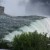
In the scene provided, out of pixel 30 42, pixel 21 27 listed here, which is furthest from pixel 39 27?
pixel 30 42

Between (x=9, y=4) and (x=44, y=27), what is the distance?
1188cm

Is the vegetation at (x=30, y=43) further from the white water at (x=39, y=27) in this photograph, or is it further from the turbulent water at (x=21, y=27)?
the white water at (x=39, y=27)

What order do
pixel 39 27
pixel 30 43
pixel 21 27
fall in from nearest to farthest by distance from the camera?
1. pixel 30 43
2. pixel 21 27
3. pixel 39 27

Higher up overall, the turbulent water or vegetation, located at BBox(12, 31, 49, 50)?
the turbulent water

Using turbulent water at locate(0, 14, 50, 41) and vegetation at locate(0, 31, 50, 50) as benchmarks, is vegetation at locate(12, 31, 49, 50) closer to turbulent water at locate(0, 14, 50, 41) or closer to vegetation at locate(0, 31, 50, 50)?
vegetation at locate(0, 31, 50, 50)

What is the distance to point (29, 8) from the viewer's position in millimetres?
29453

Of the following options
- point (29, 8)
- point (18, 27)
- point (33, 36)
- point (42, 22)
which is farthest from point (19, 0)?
point (33, 36)

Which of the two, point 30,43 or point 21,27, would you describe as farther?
point 21,27

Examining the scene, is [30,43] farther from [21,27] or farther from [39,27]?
[39,27]

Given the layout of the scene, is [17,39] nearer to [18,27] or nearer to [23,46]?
[23,46]

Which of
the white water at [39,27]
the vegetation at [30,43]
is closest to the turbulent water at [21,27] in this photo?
the white water at [39,27]

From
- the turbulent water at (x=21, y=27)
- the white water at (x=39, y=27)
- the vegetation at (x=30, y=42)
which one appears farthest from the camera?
the white water at (x=39, y=27)

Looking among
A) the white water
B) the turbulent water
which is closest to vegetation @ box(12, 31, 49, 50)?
the turbulent water

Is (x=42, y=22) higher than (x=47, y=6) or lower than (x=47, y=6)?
lower
